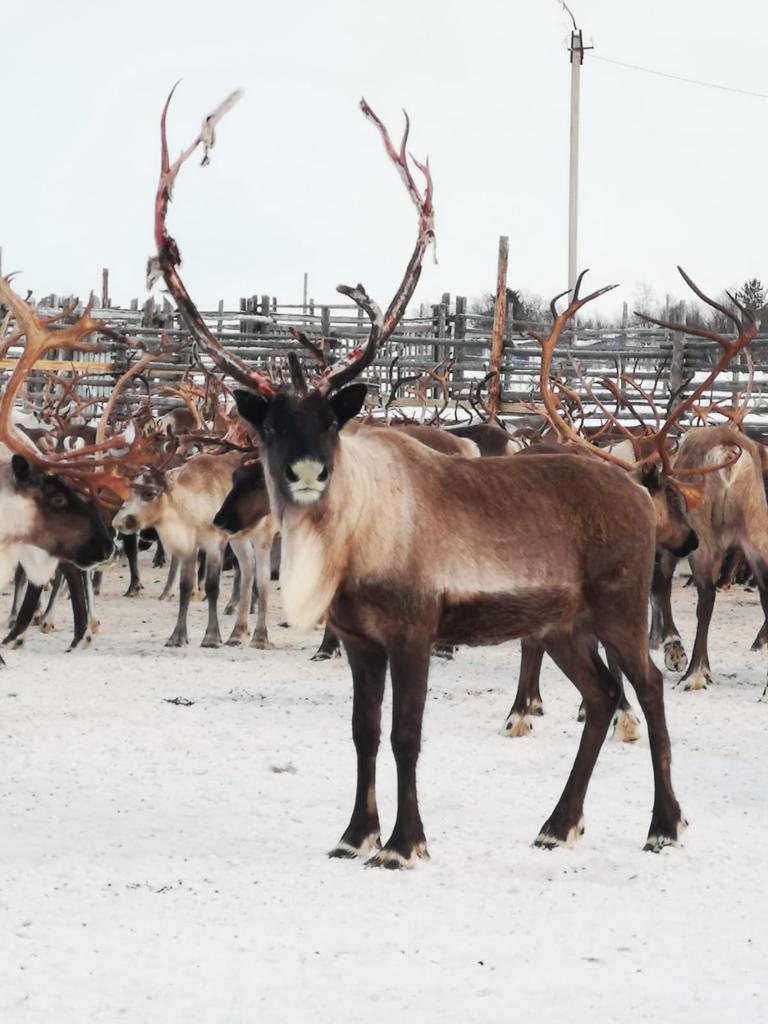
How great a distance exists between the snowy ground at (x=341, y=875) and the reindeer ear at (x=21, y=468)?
3.61ft

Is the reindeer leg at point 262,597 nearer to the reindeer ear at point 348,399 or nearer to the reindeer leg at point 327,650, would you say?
the reindeer leg at point 327,650

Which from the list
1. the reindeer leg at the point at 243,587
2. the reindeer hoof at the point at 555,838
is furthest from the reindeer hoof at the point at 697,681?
the reindeer hoof at the point at 555,838

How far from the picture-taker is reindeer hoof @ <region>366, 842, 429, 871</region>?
4.17 m

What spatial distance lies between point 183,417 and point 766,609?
326 inches

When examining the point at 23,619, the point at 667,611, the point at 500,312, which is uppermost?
the point at 500,312

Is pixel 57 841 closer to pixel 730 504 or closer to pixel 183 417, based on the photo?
pixel 730 504

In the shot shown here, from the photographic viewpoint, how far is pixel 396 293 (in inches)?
181

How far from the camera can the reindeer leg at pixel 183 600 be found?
29.2ft

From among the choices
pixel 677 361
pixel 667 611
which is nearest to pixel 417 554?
pixel 667 611

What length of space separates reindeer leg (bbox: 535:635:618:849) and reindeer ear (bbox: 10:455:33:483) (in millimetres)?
2750

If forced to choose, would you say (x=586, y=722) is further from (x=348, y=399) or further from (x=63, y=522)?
(x=63, y=522)

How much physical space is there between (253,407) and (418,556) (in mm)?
676

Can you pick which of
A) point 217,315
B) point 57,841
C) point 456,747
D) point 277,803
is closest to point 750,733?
point 456,747

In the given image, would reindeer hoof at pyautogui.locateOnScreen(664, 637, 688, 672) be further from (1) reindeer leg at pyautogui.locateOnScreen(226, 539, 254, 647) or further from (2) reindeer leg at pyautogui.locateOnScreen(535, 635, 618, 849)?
(2) reindeer leg at pyautogui.locateOnScreen(535, 635, 618, 849)
